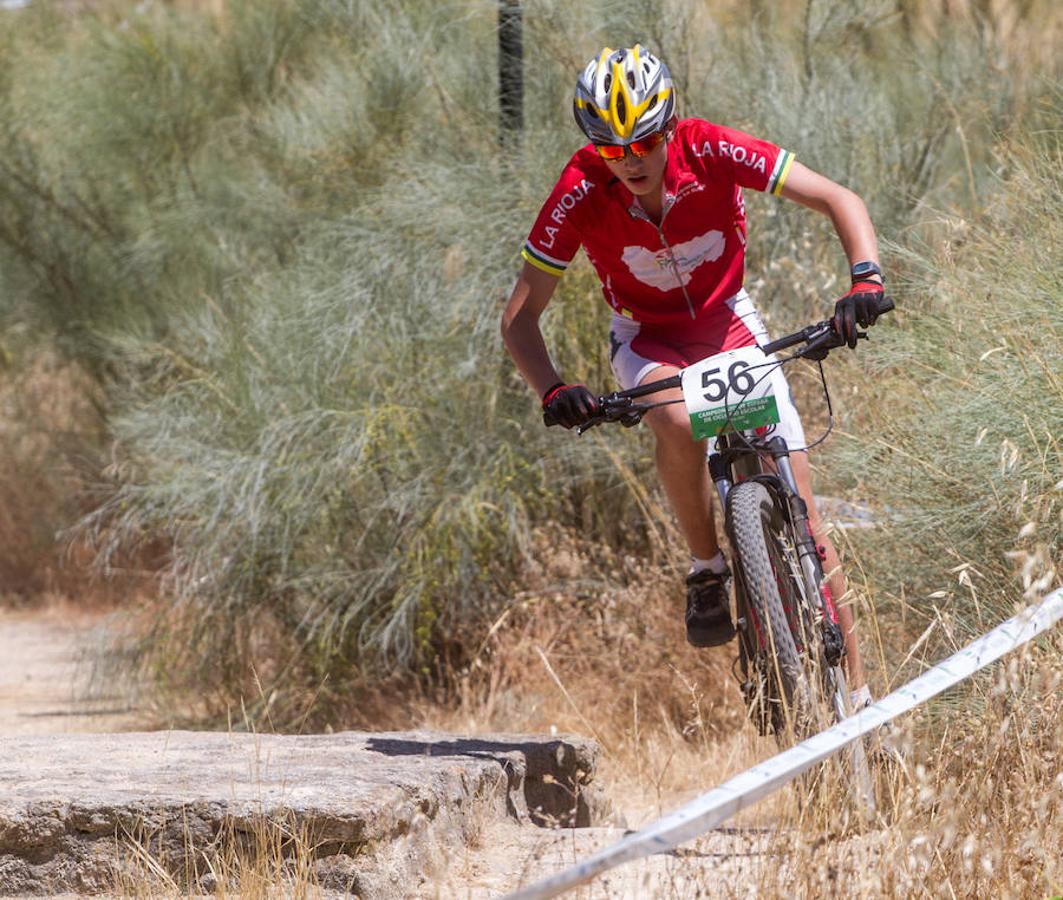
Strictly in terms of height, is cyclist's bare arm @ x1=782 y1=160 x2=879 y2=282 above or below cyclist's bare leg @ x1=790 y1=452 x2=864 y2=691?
above

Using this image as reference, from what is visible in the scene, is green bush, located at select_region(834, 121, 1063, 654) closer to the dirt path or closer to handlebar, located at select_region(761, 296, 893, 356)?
handlebar, located at select_region(761, 296, 893, 356)

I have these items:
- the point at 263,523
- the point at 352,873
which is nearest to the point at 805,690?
the point at 352,873

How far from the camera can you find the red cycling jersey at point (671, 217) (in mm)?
4422

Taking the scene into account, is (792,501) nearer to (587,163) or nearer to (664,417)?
(664,417)

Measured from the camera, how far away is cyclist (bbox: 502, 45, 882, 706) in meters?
4.23

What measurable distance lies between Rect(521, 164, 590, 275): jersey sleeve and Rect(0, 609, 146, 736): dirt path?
4.09 m

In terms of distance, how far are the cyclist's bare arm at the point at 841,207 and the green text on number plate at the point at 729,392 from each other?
377mm

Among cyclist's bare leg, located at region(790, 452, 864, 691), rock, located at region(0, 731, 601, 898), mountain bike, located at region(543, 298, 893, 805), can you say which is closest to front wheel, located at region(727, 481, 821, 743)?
mountain bike, located at region(543, 298, 893, 805)

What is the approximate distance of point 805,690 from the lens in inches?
140

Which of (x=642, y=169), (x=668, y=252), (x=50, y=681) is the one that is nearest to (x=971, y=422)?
(x=668, y=252)

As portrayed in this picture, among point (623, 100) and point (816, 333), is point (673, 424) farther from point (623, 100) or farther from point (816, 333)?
point (623, 100)

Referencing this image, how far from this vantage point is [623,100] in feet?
13.8

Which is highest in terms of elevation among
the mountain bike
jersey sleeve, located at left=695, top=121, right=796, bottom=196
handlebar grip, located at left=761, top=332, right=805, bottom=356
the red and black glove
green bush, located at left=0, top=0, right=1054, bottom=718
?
jersey sleeve, located at left=695, top=121, right=796, bottom=196

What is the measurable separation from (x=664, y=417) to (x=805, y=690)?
101 centimetres
